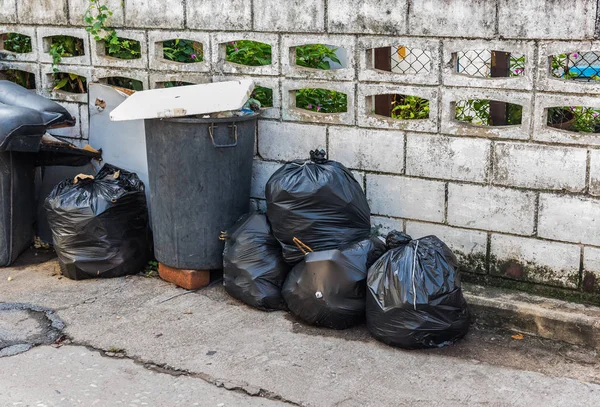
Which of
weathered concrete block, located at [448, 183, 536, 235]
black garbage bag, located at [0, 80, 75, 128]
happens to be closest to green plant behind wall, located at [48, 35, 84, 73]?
black garbage bag, located at [0, 80, 75, 128]

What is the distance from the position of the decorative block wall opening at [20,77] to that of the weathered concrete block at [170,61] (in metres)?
1.46

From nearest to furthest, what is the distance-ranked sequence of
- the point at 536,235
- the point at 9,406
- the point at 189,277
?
1. the point at 9,406
2. the point at 536,235
3. the point at 189,277

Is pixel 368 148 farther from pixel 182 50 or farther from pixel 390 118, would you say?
pixel 182 50

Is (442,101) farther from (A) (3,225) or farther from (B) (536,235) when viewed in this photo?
(A) (3,225)

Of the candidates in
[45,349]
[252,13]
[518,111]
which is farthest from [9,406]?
[518,111]

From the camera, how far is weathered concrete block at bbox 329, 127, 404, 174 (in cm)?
529

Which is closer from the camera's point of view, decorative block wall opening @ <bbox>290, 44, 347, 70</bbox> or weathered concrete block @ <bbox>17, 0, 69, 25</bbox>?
decorative block wall opening @ <bbox>290, 44, 347, 70</bbox>

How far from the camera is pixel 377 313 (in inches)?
183

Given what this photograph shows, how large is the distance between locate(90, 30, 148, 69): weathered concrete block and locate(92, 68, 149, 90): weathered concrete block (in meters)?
0.03

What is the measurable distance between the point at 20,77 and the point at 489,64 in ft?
12.9

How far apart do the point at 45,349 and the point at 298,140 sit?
2.10m

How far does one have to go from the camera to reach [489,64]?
17.7 ft

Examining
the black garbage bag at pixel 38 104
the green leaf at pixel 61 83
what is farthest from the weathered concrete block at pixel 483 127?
the green leaf at pixel 61 83

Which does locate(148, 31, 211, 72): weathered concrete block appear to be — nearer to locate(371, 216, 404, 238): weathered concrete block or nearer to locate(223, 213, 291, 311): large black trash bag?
Answer: locate(223, 213, 291, 311): large black trash bag
